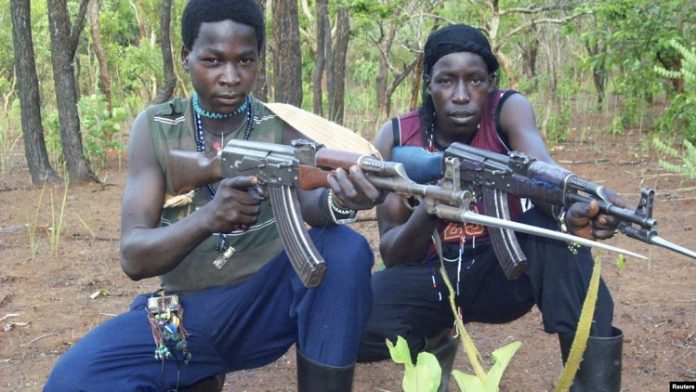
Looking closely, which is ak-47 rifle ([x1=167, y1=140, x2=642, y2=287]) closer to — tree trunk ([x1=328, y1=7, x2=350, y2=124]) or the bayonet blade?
the bayonet blade

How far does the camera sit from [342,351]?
7.34 ft

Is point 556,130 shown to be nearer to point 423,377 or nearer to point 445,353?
point 445,353

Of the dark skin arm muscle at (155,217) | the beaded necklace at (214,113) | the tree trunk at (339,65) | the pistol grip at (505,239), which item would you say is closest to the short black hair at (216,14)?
the beaded necklace at (214,113)

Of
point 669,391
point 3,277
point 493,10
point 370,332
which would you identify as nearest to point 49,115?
point 3,277

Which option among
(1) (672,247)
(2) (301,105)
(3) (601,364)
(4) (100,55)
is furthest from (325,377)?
(4) (100,55)

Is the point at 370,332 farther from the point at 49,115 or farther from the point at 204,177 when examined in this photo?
the point at 49,115

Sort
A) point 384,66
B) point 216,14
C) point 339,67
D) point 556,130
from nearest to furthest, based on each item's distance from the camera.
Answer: point 216,14 < point 556,130 < point 339,67 < point 384,66

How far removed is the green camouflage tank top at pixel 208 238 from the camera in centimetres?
248

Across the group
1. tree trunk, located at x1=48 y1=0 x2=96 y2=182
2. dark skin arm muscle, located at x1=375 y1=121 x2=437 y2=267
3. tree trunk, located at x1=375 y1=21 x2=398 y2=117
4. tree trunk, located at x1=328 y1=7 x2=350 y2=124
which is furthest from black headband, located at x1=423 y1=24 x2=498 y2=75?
tree trunk, located at x1=328 y1=7 x2=350 y2=124

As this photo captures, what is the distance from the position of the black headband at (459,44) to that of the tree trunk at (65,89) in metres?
5.54

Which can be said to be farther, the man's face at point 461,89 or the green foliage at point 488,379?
the man's face at point 461,89

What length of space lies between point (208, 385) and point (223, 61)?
104cm

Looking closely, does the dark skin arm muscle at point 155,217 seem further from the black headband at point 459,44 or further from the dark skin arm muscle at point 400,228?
the black headband at point 459,44

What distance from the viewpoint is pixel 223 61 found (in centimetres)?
241
